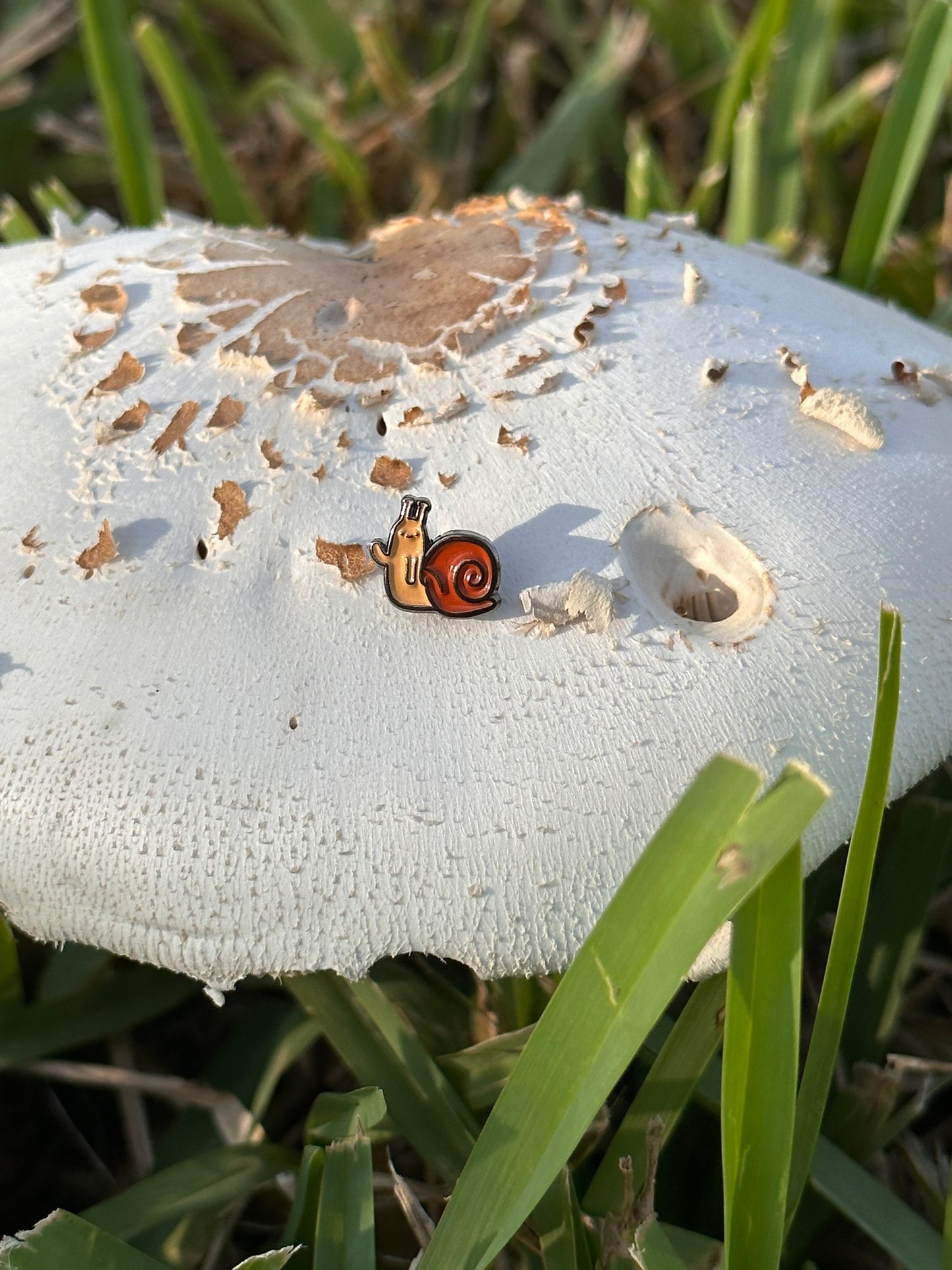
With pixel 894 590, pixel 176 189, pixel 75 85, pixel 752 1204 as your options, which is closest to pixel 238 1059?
pixel 752 1204

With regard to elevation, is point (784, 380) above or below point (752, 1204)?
above

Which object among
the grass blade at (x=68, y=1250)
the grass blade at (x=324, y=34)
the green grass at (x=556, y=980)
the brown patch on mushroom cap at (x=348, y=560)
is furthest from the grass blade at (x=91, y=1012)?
the grass blade at (x=324, y=34)

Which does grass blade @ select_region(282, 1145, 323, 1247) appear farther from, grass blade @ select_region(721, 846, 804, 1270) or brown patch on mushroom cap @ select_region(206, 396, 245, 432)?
brown patch on mushroom cap @ select_region(206, 396, 245, 432)

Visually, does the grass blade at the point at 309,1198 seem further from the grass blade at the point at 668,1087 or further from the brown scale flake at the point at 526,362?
the brown scale flake at the point at 526,362

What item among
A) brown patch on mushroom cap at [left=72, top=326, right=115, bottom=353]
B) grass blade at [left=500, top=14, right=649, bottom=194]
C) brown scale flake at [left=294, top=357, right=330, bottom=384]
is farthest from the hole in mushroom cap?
grass blade at [left=500, top=14, right=649, bottom=194]

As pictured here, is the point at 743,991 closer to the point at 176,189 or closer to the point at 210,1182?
the point at 210,1182

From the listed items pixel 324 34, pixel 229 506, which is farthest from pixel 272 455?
pixel 324 34

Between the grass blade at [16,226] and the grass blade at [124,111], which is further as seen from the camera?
the grass blade at [124,111]
